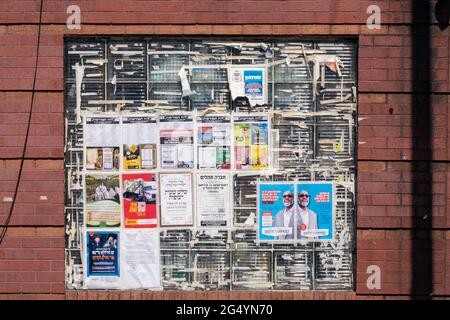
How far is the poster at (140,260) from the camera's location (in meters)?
5.30

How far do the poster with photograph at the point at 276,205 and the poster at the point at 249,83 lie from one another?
2.57ft

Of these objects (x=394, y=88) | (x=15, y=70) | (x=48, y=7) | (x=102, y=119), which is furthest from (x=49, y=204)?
(x=394, y=88)

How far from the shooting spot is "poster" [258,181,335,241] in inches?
209

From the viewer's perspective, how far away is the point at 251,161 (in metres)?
5.30

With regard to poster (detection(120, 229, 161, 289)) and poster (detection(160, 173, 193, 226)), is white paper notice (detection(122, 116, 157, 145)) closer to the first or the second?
poster (detection(160, 173, 193, 226))

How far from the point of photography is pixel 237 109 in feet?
17.4

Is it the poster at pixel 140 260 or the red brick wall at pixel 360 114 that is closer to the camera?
the red brick wall at pixel 360 114

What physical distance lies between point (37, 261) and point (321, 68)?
3132 millimetres

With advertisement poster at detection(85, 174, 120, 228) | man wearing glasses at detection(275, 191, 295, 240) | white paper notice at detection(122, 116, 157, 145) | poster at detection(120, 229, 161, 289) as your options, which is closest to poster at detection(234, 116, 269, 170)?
man wearing glasses at detection(275, 191, 295, 240)

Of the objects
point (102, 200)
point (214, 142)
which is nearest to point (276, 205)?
point (214, 142)

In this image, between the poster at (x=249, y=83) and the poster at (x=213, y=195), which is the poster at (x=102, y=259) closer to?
the poster at (x=213, y=195)

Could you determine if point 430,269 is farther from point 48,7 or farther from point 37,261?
point 48,7

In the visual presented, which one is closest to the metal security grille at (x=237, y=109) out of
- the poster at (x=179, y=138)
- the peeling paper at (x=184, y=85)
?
the peeling paper at (x=184, y=85)

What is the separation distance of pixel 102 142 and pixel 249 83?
145cm
